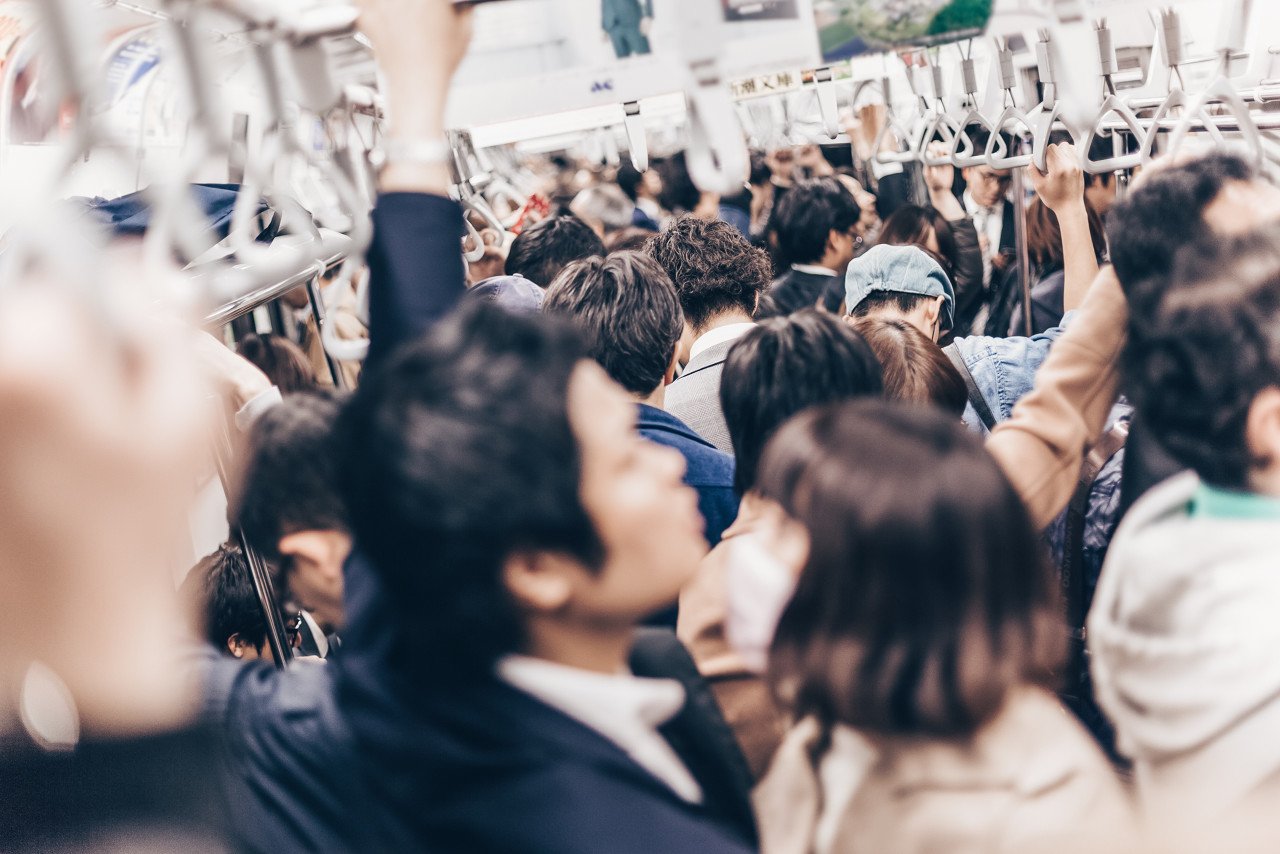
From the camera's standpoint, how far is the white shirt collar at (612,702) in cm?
93

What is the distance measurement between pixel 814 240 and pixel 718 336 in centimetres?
134

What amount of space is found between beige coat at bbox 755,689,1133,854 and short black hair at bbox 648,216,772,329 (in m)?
1.73

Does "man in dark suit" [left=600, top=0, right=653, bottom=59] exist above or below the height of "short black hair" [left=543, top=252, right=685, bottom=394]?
above

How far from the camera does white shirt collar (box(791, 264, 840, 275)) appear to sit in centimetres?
373

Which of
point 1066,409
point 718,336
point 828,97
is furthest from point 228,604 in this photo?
point 828,97

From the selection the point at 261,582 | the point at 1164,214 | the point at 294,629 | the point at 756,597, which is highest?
the point at 1164,214

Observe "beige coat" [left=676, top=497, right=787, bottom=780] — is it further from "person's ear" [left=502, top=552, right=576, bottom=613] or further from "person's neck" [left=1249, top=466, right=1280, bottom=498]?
"person's neck" [left=1249, top=466, right=1280, bottom=498]

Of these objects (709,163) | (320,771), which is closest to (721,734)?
(320,771)

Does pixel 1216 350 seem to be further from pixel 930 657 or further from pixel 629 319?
pixel 629 319

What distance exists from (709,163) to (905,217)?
2.33 m

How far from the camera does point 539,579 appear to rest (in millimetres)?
933

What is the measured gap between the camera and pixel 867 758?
3.15ft

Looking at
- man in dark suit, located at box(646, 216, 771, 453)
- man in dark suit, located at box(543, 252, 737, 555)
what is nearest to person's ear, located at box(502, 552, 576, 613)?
man in dark suit, located at box(543, 252, 737, 555)

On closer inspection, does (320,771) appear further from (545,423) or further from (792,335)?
(792,335)
